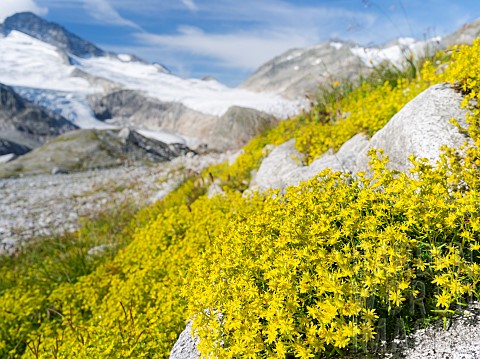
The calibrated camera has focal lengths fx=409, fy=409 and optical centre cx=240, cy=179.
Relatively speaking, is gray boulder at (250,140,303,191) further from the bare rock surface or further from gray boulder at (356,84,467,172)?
the bare rock surface

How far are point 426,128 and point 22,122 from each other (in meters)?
99.9

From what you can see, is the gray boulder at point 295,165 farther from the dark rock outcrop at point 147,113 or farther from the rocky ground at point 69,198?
the dark rock outcrop at point 147,113

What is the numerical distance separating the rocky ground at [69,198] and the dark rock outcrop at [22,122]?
67656mm

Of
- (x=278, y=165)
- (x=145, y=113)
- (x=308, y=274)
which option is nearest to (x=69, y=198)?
(x=278, y=165)

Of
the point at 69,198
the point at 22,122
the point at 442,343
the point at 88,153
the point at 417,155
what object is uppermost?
the point at 417,155

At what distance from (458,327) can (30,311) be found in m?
6.71

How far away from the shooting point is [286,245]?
3.83m

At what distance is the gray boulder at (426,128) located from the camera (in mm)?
5250

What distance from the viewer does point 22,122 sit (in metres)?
90.6

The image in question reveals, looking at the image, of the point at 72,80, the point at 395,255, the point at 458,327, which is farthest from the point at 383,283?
the point at 72,80

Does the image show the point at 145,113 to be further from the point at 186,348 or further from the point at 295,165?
the point at 186,348

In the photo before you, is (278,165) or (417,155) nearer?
(417,155)

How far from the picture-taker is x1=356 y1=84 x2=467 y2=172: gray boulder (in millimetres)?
5250

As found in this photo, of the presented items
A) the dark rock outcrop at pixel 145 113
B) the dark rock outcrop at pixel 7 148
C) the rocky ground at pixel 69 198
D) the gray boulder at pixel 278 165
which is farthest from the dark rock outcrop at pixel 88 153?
the dark rock outcrop at pixel 145 113
